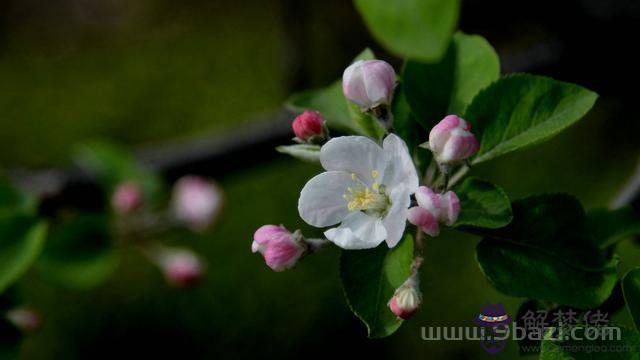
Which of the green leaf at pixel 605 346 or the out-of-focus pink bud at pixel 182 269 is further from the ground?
the green leaf at pixel 605 346

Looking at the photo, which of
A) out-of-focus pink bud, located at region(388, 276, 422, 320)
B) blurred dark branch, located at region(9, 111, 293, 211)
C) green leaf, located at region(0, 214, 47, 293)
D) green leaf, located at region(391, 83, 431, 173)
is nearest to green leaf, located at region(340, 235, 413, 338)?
out-of-focus pink bud, located at region(388, 276, 422, 320)

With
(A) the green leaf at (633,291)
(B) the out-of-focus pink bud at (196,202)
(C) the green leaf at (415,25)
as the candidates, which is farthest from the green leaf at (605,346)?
(B) the out-of-focus pink bud at (196,202)

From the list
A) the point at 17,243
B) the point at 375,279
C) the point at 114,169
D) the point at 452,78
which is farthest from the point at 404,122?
the point at 114,169

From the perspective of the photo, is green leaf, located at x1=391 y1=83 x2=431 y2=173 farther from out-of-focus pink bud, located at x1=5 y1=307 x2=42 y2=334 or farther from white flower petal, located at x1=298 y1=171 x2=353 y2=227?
out-of-focus pink bud, located at x1=5 y1=307 x2=42 y2=334

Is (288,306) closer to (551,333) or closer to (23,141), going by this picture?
(23,141)

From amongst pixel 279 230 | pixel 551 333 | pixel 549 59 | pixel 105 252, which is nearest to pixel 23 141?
pixel 105 252

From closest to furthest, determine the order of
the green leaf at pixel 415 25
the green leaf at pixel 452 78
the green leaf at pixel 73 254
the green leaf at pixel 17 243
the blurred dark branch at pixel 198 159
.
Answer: the green leaf at pixel 415 25, the green leaf at pixel 452 78, the green leaf at pixel 17 243, the green leaf at pixel 73 254, the blurred dark branch at pixel 198 159

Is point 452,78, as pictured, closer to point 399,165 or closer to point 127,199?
point 399,165

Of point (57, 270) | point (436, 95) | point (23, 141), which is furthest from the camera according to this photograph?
point (23, 141)

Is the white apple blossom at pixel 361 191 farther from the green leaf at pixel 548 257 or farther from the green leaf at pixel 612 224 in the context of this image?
the green leaf at pixel 612 224
